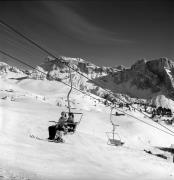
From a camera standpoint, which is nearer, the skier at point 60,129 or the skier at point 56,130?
the skier at point 60,129

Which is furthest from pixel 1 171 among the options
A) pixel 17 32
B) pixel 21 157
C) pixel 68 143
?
pixel 68 143

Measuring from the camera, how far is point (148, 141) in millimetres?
85062

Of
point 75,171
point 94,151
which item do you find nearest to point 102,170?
point 75,171

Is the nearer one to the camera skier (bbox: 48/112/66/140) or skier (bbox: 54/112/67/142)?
skier (bbox: 54/112/67/142)

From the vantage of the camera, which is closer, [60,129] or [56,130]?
[56,130]

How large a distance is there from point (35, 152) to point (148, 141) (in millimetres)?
68572

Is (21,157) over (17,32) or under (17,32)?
under

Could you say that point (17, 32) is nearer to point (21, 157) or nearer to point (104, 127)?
point (21, 157)

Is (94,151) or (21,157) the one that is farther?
(94,151)

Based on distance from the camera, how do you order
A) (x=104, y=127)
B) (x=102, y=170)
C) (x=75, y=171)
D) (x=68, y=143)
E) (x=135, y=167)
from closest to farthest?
1. (x=75, y=171)
2. (x=102, y=170)
3. (x=135, y=167)
4. (x=68, y=143)
5. (x=104, y=127)

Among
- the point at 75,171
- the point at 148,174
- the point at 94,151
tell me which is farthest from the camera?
the point at 94,151

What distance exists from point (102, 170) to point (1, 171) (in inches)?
278

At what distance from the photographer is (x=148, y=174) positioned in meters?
20.1

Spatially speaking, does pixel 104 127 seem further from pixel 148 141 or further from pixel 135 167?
pixel 135 167
